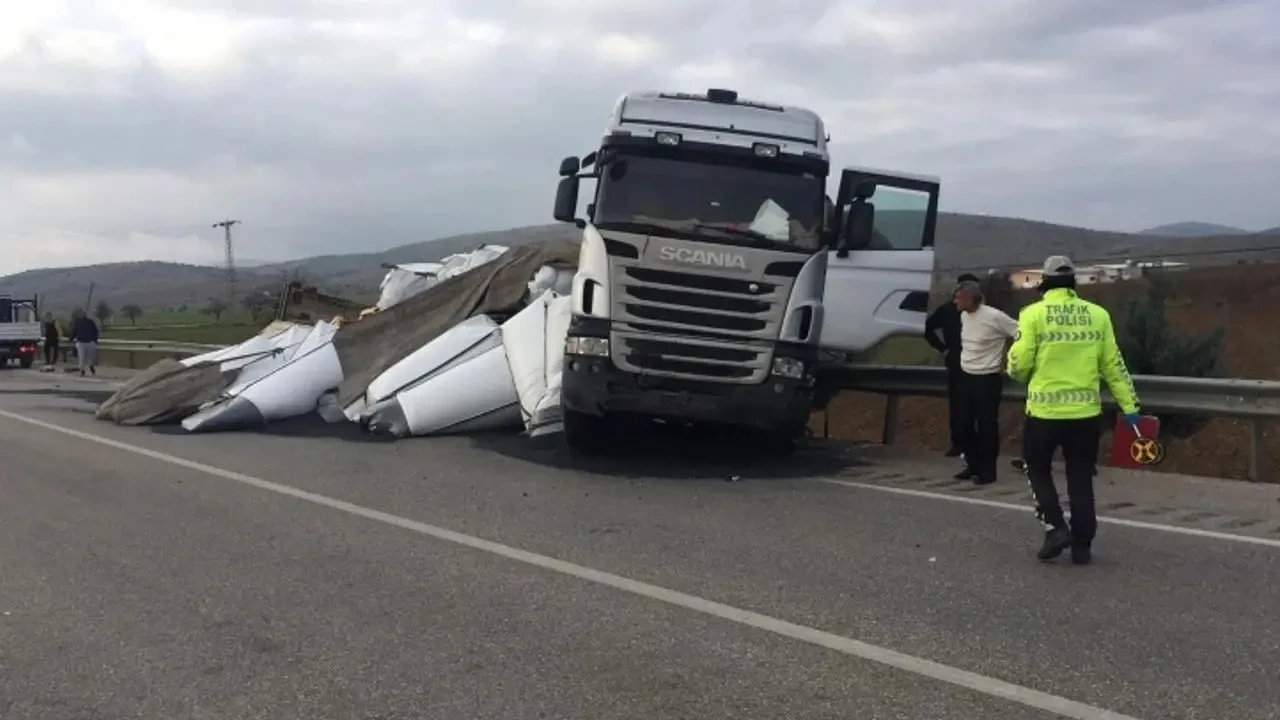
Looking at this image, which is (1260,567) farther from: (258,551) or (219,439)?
(219,439)

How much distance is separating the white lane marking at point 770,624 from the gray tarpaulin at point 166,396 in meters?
6.54

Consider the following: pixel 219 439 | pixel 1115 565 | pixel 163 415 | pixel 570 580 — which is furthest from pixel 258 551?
pixel 163 415

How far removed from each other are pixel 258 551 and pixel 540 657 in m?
3.05

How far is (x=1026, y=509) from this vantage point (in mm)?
8891

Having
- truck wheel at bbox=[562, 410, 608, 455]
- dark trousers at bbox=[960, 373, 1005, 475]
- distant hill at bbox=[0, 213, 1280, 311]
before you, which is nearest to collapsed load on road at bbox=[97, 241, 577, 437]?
truck wheel at bbox=[562, 410, 608, 455]

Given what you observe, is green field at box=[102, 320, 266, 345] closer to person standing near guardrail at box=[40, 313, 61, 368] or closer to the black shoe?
person standing near guardrail at box=[40, 313, 61, 368]

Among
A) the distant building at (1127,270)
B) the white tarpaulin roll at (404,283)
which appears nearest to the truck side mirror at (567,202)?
the white tarpaulin roll at (404,283)

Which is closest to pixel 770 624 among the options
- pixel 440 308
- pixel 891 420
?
pixel 891 420

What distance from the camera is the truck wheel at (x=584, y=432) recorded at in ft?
38.1

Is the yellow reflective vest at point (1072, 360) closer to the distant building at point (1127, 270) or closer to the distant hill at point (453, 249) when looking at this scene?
the distant building at point (1127, 270)

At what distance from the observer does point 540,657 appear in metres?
5.39

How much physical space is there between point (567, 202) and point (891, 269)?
3164 mm

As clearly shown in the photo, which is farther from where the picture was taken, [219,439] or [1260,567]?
[219,439]

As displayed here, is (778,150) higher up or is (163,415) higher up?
(778,150)
